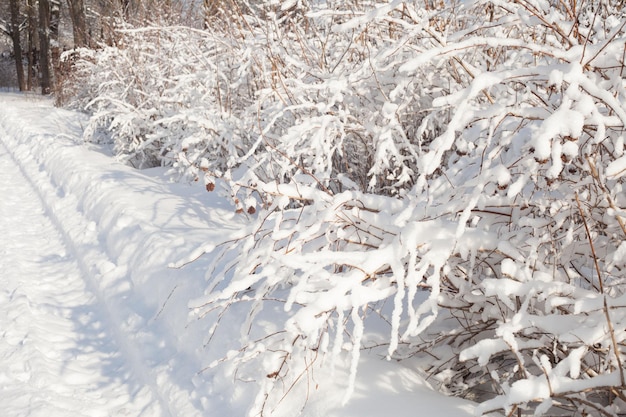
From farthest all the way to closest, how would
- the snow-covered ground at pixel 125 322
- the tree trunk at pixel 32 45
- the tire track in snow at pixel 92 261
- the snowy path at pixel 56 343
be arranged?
1. the tree trunk at pixel 32 45
2. the tire track in snow at pixel 92 261
3. the snowy path at pixel 56 343
4. the snow-covered ground at pixel 125 322

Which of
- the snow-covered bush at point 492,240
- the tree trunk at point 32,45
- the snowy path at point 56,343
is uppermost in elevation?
the tree trunk at point 32,45

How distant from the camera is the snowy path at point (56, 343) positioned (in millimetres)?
2750

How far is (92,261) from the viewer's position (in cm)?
442

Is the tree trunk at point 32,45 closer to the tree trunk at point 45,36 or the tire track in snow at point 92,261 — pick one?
the tree trunk at point 45,36

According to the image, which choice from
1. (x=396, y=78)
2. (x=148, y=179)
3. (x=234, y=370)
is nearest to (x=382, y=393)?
(x=234, y=370)

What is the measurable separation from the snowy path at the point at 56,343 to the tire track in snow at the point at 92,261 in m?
0.03

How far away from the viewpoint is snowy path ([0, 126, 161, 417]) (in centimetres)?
275

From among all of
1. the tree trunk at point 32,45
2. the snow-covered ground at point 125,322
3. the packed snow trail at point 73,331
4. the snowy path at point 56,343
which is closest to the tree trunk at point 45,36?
the tree trunk at point 32,45

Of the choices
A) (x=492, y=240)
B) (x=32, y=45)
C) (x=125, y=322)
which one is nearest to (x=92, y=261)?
(x=125, y=322)

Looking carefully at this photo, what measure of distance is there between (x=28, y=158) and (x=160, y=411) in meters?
7.60

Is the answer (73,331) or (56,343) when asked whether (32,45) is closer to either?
(73,331)

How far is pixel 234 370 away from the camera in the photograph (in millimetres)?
2596

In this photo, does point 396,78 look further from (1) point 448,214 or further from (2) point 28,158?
(2) point 28,158

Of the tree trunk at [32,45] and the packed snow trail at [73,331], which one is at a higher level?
Answer: the tree trunk at [32,45]
